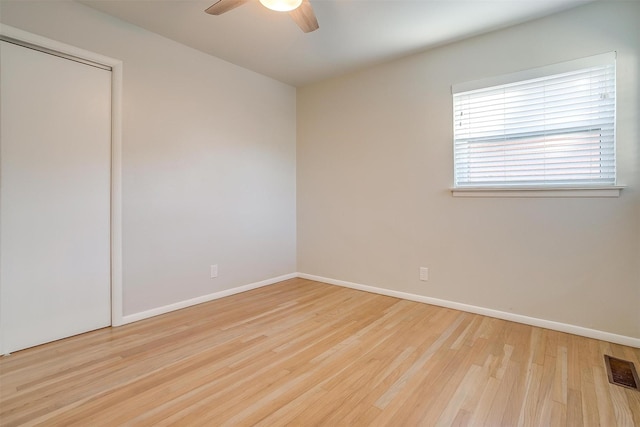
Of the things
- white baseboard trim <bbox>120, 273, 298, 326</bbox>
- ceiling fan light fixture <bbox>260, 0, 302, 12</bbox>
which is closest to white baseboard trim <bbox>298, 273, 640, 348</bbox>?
white baseboard trim <bbox>120, 273, 298, 326</bbox>

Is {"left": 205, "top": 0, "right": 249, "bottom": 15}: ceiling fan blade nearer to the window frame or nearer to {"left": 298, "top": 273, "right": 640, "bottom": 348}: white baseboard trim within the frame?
the window frame

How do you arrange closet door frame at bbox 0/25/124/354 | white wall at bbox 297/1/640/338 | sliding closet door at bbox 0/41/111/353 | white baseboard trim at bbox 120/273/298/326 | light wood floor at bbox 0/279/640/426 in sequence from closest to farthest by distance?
light wood floor at bbox 0/279/640/426 → sliding closet door at bbox 0/41/111/353 → white wall at bbox 297/1/640/338 → closet door frame at bbox 0/25/124/354 → white baseboard trim at bbox 120/273/298/326

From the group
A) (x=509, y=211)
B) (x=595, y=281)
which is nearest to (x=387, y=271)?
(x=509, y=211)

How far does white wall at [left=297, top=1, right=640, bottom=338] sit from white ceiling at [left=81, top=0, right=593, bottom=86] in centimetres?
23

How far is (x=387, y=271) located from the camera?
3492 millimetres

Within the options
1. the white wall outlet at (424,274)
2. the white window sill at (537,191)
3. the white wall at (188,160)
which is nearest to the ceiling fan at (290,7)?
the white wall at (188,160)

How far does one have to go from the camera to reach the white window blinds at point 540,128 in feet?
7.72

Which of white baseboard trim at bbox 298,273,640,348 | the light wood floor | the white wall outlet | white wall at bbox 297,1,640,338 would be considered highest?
white wall at bbox 297,1,640,338

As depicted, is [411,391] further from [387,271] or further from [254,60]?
[254,60]

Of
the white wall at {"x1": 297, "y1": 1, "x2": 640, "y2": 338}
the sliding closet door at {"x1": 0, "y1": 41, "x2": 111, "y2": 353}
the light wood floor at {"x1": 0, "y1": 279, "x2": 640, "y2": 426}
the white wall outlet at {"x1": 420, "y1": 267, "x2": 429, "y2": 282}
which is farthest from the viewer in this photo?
the white wall outlet at {"x1": 420, "y1": 267, "x2": 429, "y2": 282}

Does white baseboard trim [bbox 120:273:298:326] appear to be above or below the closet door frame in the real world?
below

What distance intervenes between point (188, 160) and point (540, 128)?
3.17m

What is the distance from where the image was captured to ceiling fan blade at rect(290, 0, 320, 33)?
196cm

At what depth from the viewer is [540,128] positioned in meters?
2.58
